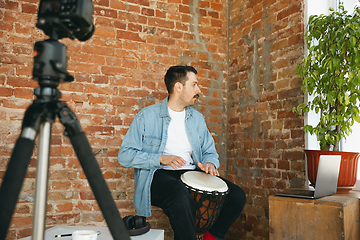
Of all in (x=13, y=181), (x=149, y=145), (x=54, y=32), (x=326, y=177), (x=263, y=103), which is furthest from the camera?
(x=263, y=103)

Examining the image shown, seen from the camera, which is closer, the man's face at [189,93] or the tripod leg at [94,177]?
the tripod leg at [94,177]

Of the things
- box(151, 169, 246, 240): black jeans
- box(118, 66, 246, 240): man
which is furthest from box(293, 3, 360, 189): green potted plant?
box(118, 66, 246, 240): man

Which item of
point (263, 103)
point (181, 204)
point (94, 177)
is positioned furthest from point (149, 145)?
point (94, 177)

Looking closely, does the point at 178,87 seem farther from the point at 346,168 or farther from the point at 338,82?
the point at 346,168

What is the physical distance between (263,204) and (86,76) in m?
1.88

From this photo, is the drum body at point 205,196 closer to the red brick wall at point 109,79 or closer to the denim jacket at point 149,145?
the denim jacket at point 149,145

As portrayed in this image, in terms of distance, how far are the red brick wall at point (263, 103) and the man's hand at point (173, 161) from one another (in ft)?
3.08

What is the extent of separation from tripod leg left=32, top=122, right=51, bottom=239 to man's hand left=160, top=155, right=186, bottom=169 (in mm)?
1206

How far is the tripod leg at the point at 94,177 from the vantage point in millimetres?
624

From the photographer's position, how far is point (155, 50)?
273cm

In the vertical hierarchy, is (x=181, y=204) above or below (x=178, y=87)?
below

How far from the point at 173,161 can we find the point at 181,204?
0.29 metres

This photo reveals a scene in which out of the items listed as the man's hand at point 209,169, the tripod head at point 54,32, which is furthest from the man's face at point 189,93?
the tripod head at point 54,32

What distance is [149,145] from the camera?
210 centimetres
